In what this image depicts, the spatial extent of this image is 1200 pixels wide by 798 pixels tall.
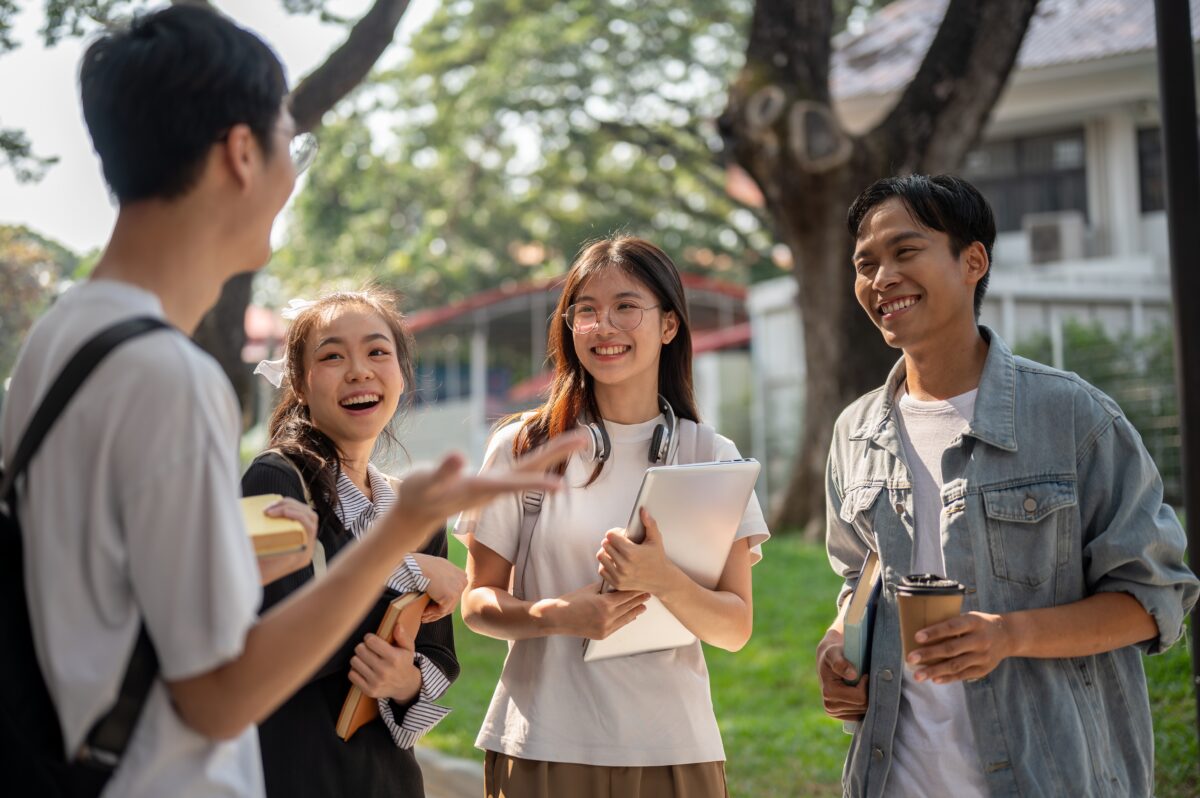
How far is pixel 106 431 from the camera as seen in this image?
4.72ft

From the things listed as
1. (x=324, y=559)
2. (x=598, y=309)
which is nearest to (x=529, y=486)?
(x=324, y=559)

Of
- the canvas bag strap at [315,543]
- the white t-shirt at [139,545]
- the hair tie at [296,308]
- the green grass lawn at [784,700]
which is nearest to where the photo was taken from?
the white t-shirt at [139,545]

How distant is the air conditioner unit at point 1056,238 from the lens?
1477 cm

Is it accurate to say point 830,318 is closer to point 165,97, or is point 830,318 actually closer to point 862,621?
point 862,621

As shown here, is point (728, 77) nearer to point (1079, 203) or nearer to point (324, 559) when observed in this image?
point (1079, 203)

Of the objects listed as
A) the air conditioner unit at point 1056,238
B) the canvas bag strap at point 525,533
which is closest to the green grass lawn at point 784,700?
the canvas bag strap at point 525,533

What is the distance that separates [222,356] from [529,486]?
5.66m

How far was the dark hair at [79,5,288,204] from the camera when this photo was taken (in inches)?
61.1

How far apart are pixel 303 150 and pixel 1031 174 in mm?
15206

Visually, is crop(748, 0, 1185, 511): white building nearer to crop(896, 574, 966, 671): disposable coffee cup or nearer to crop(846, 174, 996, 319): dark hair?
crop(846, 174, 996, 319): dark hair

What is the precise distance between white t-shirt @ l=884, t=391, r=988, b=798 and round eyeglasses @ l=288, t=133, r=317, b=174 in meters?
1.43

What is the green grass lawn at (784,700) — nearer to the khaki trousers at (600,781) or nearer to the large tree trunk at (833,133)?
the large tree trunk at (833,133)

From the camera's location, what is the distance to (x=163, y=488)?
4.67 ft

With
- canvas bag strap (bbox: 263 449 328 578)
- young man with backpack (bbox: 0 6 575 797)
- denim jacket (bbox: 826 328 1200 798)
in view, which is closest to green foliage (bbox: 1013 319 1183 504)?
denim jacket (bbox: 826 328 1200 798)
